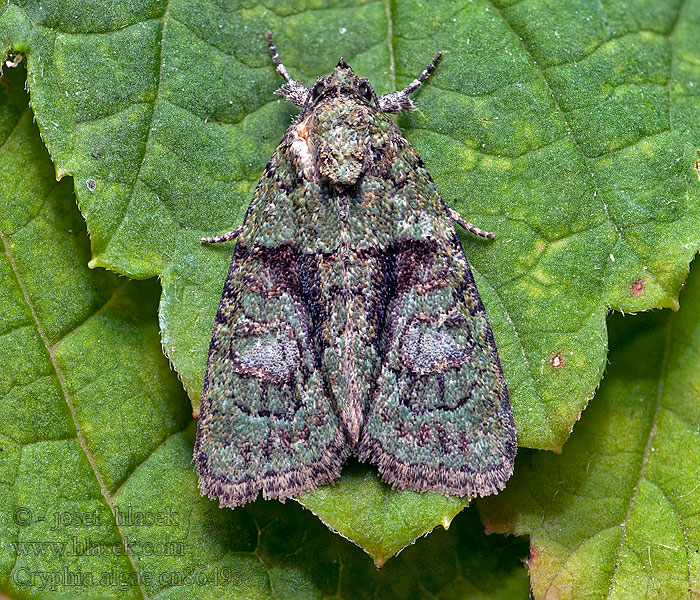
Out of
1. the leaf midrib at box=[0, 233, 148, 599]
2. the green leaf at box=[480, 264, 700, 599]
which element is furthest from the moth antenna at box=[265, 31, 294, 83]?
the green leaf at box=[480, 264, 700, 599]

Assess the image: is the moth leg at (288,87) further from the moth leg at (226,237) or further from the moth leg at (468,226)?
the moth leg at (468,226)

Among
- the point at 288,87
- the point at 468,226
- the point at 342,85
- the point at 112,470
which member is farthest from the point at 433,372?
the point at 112,470

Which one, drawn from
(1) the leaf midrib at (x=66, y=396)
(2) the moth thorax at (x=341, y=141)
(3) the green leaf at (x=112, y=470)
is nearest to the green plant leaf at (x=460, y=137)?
(2) the moth thorax at (x=341, y=141)

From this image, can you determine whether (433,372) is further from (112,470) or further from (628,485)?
(112,470)

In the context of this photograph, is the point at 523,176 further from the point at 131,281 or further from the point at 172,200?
the point at 131,281

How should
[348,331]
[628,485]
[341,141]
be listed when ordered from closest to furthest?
1. [348,331]
2. [341,141]
3. [628,485]
